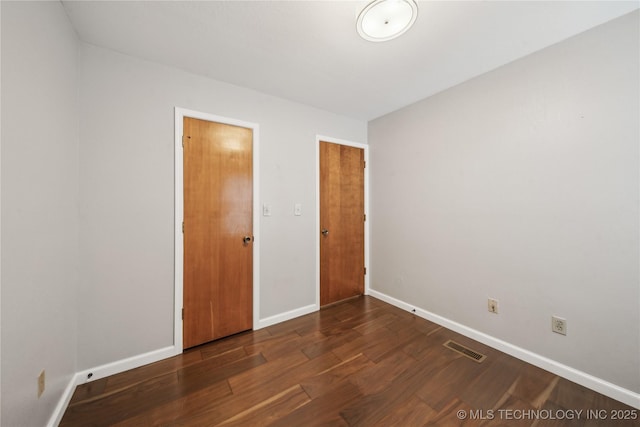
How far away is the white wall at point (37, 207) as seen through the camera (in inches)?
38.8

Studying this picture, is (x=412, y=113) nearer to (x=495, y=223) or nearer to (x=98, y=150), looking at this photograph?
(x=495, y=223)

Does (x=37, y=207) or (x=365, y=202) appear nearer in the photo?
(x=37, y=207)

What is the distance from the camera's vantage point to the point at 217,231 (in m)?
2.23

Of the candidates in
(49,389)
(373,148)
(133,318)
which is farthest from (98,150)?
(373,148)

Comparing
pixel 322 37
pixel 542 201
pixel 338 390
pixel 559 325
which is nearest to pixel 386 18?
pixel 322 37

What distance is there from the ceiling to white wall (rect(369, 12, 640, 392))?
0.25 meters

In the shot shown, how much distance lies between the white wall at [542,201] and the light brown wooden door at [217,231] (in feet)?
6.41

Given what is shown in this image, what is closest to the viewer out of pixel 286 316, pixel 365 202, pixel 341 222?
pixel 286 316

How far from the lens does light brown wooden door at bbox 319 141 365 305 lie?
298 centimetres

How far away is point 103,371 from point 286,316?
5.04 ft

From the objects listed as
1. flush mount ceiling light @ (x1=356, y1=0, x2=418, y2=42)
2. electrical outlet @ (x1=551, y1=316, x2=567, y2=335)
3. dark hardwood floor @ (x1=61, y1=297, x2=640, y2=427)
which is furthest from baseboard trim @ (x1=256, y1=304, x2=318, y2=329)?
flush mount ceiling light @ (x1=356, y1=0, x2=418, y2=42)

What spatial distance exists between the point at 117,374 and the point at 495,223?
11.1 ft

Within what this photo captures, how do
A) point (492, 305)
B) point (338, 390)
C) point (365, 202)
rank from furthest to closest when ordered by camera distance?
1. point (365, 202)
2. point (492, 305)
3. point (338, 390)

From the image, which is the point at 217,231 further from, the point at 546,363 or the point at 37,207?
the point at 546,363
